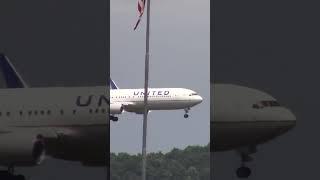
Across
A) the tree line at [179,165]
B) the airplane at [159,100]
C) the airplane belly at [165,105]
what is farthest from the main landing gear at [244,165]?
the tree line at [179,165]

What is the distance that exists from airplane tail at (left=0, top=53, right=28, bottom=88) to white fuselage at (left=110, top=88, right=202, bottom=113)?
31.3 m

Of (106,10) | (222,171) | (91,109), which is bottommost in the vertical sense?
(222,171)

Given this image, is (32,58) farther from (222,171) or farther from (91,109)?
(222,171)

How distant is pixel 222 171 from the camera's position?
30.6 m

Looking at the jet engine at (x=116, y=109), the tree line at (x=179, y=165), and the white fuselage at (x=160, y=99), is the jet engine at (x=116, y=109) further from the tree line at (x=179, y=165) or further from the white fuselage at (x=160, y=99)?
the tree line at (x=179, y=165)

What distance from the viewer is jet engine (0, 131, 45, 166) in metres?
31.5

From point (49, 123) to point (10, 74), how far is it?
2.28 metres

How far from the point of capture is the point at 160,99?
2569 inches

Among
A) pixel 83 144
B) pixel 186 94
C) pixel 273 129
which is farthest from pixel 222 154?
pixel 186 94

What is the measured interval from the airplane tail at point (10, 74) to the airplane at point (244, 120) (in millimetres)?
6509

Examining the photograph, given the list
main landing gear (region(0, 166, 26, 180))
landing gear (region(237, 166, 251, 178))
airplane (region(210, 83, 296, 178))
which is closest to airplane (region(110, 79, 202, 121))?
airplane (region(210, 83, 296, 178))

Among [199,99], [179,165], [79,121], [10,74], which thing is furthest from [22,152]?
[179,165]

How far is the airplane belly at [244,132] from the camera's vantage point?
31062 millimetres

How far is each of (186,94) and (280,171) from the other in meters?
36.5
